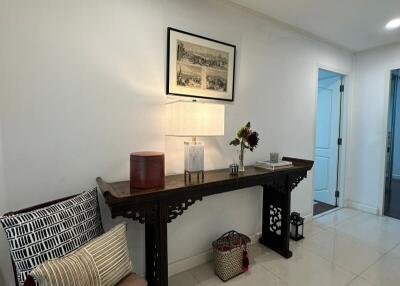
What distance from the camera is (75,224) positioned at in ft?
4.03

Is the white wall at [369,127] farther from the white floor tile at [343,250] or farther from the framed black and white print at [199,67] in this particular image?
the framed black and white print at [199,67]

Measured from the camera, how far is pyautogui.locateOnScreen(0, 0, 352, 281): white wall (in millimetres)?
1386

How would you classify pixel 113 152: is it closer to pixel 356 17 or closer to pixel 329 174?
pixel 356 17

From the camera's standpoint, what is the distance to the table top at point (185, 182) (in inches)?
54.5

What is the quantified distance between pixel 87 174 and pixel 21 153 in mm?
402

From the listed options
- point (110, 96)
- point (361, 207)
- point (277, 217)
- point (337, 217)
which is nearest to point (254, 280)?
point (277, 217)

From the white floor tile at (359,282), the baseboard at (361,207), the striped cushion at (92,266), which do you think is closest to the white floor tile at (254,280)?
the white floor tile at (359,282)

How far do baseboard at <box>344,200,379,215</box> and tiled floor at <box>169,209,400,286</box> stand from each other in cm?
43

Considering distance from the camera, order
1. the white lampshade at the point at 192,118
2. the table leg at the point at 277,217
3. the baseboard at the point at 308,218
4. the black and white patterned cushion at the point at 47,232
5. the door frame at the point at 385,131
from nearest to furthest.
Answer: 1. the black and white patterned cushion at the point at 47,232
2. the white lampshade at the point at 192,118
3. the table leg at the point at 277,217
4. the baseboard at the point at 308,218
5. the door frame at the point at 385,131

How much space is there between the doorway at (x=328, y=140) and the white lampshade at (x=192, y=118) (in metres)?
2.60

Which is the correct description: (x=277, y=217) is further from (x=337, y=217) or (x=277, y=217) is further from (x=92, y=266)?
(x=92, y=266)

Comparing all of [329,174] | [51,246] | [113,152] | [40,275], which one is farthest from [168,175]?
[329,174]

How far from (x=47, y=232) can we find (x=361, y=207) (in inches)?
163

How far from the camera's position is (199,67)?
80.2 inches
